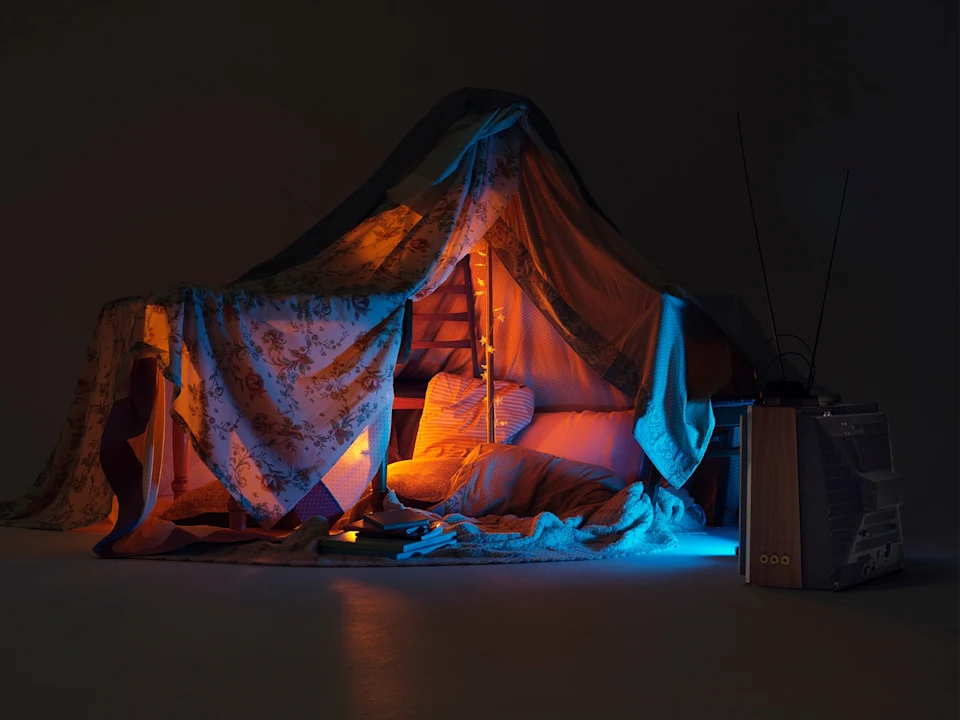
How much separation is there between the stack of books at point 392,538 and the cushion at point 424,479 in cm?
62

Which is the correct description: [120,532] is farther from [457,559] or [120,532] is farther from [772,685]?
[772,685]

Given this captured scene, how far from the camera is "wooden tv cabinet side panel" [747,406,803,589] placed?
266 cm

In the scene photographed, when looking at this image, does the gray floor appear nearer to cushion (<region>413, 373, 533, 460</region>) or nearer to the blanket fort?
the blanket fort

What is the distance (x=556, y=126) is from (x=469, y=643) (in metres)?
4.37

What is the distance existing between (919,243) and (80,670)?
4825mm

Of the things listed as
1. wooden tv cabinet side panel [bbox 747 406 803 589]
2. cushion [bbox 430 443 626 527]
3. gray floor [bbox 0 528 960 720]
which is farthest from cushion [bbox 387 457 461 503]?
wooden tv cabinet side panel [bbox 747 406 803 589]

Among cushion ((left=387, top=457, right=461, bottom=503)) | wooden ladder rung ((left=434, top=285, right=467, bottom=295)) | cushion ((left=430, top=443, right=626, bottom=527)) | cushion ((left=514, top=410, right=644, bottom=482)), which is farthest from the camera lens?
wooden ladder rung ((left=434, top=285, right=467, bottom=295))

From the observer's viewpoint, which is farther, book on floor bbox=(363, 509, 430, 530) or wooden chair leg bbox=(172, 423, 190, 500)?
wooden chair leg bbox=(172, 423, 190, 500)

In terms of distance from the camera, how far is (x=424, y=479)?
397cm

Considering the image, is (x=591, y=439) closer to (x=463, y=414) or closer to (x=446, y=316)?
(x=463, y=414)

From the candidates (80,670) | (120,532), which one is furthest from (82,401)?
(80,670)

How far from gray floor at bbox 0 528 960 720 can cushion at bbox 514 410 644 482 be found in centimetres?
113

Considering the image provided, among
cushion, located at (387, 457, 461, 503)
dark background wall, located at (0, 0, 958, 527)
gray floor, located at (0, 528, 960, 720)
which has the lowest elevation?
gray floor, located at (0, 528, 960, 720)

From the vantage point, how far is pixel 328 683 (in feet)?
6.04
